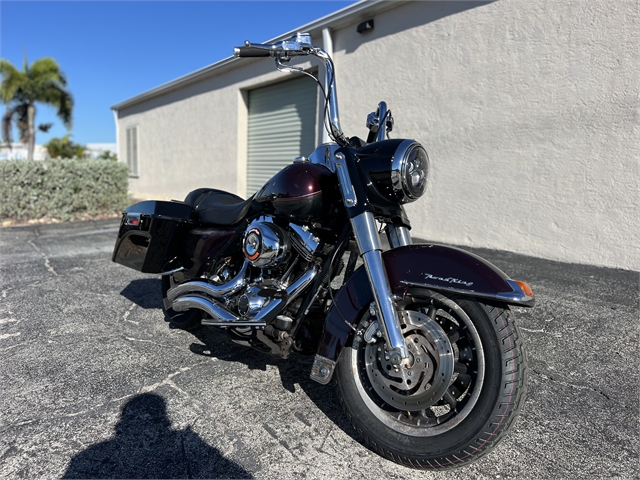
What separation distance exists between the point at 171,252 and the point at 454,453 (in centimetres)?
234

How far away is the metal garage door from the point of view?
30.7 feet

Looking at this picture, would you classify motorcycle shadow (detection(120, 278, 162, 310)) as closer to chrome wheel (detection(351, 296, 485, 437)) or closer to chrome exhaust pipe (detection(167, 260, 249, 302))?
chrome exhaust pipe (detection(167, 260, 249, 302))

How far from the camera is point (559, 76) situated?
5594mm

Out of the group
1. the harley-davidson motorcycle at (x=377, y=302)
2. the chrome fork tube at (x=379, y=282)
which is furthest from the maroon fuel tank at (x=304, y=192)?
the chrome fork tube at (x=379, y=282)

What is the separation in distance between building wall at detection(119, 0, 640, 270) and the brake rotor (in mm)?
4538

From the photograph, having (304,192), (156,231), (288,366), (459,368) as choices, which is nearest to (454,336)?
(459,368)

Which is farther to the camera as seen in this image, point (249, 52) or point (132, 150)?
point (132, 150)

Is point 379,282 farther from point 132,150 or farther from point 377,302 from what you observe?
point 132,150

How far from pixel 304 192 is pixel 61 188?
9.93 meters

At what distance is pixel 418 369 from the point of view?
1932 millimetres

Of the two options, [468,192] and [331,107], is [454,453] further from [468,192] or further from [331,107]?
[468,192]

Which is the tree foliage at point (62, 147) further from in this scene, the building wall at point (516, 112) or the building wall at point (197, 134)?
the building wall at point (516, 112)

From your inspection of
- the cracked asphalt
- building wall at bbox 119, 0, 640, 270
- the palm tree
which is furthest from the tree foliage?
the cracked asphalt

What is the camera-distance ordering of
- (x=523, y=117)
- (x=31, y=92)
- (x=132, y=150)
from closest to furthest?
(x=523, y=117)
(x=132, y=150)
(x=31, y=92)
